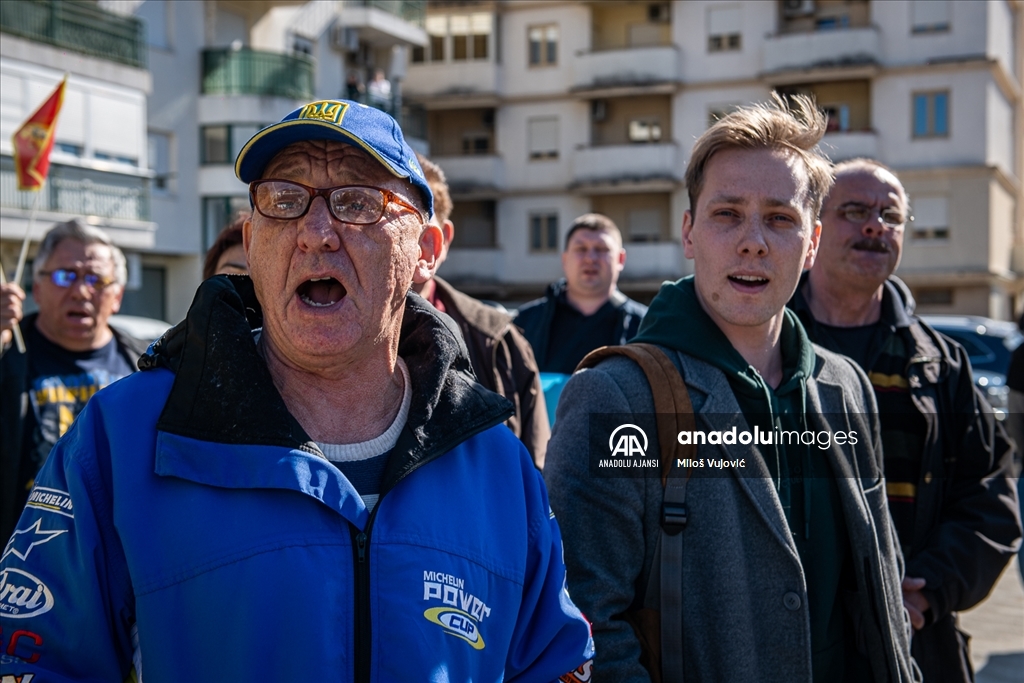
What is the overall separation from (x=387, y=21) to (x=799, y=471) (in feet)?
102

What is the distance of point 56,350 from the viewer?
483 centimetres

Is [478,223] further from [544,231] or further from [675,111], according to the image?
[675,111]

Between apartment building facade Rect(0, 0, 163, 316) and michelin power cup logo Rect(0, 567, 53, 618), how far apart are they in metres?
17.6

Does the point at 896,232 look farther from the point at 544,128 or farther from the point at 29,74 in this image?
the point at 544,128

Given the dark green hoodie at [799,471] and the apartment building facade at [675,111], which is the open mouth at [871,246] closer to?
the dark green hoodie at [799,471]

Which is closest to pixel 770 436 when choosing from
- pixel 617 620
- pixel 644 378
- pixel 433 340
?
pixel 644 378

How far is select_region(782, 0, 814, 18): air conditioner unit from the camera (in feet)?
111

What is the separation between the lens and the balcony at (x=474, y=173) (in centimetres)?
3712

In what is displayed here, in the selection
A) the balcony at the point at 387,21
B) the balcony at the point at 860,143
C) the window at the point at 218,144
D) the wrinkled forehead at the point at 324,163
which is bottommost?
the wrinkled forehead at the point at 324,163

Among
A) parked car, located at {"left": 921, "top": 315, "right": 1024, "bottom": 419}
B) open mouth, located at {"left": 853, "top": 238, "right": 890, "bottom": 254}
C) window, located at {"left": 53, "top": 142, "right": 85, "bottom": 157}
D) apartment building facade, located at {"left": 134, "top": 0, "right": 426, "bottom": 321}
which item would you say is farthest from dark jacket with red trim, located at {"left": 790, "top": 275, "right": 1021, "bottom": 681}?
apartment building facade, located at {"left": 134, "top": 0, "right": 426, "bottom": 321}

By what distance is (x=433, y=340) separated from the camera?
8.14ft

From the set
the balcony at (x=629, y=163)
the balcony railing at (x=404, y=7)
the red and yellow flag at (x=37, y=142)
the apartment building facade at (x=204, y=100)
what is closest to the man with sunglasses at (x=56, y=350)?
the red and yellow flag at (x=37, y=142)

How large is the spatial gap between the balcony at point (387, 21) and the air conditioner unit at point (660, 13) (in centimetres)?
760

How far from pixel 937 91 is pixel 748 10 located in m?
6.37
